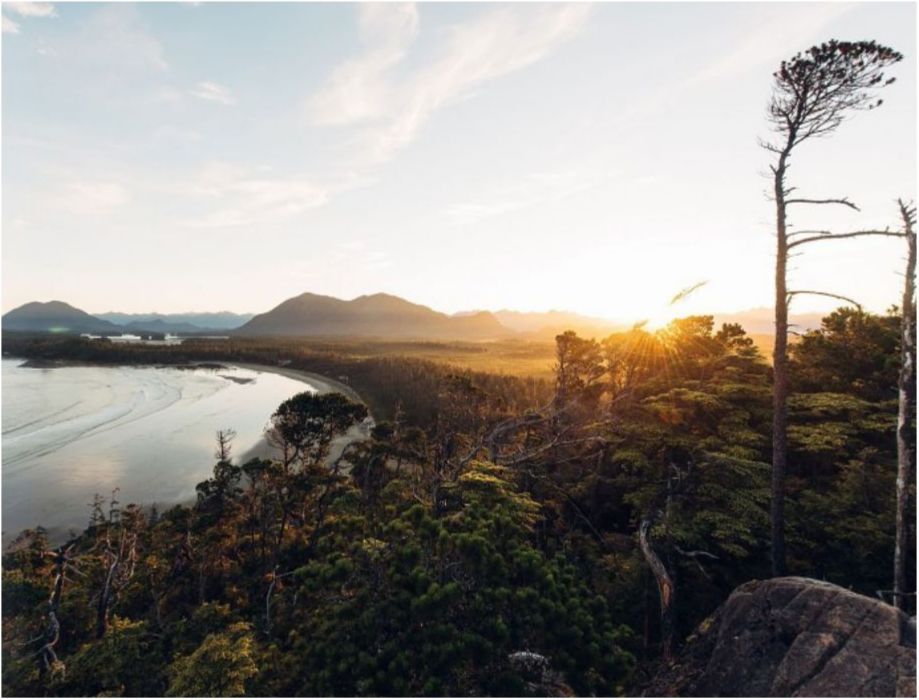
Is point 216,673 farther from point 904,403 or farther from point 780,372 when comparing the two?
point 780,372

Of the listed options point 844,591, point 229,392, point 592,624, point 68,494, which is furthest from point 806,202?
point 229,392

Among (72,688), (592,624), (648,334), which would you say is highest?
(648,334)

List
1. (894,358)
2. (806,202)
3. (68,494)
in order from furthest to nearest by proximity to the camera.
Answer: (68,494), (894,358), (806,202)

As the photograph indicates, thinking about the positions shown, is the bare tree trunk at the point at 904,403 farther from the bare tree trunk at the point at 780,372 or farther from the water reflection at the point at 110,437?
the water reflection at the point at 110,437

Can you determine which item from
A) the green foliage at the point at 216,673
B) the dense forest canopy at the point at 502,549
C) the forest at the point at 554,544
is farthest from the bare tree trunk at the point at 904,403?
the green foliage at the point at 216,673

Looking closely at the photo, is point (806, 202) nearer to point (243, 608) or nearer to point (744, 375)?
point (744, 375)

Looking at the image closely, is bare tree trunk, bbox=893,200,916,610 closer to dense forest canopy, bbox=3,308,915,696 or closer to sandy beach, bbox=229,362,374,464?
dense forest canopy, bbox=3,308,915,696

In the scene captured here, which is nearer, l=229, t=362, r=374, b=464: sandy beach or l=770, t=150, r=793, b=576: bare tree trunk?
l=770, t=150, r=793, b=576: bare tree trunk

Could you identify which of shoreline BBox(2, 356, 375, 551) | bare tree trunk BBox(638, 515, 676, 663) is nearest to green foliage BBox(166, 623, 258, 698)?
bare tree trunk BBox(638, 515, 676, 663)
